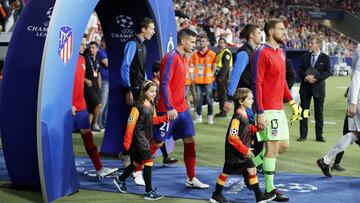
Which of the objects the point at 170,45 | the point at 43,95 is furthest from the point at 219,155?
the point at 43,95

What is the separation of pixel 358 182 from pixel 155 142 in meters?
2.74

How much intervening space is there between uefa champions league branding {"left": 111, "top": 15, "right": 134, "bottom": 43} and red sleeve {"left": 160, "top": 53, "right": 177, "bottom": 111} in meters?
2.15

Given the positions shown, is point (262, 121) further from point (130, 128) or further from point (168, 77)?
point (130, 128)

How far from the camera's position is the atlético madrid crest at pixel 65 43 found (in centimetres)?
648

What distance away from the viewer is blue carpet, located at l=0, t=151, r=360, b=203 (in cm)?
691

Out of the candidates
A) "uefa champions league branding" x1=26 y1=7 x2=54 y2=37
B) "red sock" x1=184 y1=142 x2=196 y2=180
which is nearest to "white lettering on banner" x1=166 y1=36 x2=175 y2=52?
"red sock" x1=184 y1=142 x2=196 y2=180

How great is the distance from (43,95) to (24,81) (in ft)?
2.63

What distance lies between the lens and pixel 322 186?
7465 mm

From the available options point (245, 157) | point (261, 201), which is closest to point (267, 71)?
point (245, 157)

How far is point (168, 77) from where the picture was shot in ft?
23.2

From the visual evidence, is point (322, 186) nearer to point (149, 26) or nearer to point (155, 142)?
point (155, 142)

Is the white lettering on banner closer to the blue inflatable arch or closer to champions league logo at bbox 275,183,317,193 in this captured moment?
the blue inflatable arch

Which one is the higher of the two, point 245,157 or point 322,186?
point 245,157

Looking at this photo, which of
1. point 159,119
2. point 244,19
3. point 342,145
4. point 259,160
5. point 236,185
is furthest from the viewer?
point 244,19
